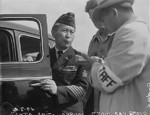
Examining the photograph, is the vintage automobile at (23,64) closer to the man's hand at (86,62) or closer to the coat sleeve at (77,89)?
the coat sleeve at (77,89)

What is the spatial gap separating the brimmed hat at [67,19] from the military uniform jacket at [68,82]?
0.16 metres

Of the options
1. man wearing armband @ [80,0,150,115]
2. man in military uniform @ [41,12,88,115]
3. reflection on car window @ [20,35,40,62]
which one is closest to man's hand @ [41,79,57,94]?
man in military uniform @ [41,12,88,115]

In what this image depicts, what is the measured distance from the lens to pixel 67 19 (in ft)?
6.93

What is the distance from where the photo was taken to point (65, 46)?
220 cm

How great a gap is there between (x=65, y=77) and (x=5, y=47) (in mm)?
443

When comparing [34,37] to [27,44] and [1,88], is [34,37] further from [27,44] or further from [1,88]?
[1,88]

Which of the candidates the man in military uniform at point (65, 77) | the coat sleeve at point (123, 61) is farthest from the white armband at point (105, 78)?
the man in military uniform at point (65, 77)

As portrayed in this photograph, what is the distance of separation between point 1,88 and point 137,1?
0.98m

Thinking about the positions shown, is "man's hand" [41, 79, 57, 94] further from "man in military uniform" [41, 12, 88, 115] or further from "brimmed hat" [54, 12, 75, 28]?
"brimmed hat" [54, 12, 75, 28]

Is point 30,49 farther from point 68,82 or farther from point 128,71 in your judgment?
point 128,71

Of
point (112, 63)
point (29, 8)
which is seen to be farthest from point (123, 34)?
point (29, 8)

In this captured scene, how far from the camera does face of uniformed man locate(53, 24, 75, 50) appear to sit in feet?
7.14

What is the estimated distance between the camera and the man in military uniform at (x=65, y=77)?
2.16m

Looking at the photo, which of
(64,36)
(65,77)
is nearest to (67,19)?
(64,36)
